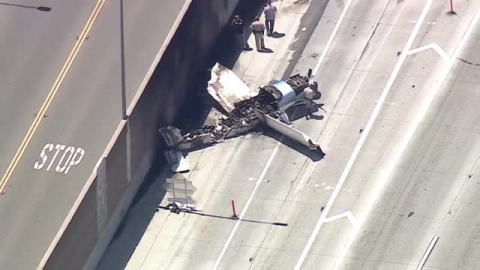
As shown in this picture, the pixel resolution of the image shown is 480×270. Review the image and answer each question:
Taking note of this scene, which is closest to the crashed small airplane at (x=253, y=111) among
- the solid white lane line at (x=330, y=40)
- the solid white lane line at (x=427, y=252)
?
the solid white lane line at (x=330, y=40)

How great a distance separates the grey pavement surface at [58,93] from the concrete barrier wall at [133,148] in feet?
1.98

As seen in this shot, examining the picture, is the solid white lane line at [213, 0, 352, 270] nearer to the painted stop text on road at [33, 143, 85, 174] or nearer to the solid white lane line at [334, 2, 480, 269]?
the solid white lane line at [334, 2, 480, 269]

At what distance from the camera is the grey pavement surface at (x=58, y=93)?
48094 mm

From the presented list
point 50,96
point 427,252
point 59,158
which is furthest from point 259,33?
point 427,252

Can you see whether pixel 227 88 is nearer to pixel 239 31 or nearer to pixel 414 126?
pixel 239 31

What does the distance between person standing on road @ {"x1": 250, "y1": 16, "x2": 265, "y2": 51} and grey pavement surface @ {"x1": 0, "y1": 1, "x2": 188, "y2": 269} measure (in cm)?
312

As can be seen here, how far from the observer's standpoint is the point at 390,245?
48.1m

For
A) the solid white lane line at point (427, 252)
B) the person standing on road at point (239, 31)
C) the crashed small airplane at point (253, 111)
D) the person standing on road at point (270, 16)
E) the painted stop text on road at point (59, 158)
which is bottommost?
the painted stop text on road at point (59, 158)

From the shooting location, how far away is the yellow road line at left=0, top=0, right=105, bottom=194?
162 feet

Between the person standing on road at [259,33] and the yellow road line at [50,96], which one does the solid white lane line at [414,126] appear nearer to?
the person standing on road at [259,33]

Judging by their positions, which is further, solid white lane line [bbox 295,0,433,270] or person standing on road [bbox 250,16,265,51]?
person standing on road [bbox 250,16,265,51]

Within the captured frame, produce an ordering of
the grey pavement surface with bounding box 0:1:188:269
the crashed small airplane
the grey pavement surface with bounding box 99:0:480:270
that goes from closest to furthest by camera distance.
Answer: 1. the grey pavement surface with bounding box 0:1:188:269
2. the grey pavement surface with bounding box 99:0:480:270
3. the crashed small airplane

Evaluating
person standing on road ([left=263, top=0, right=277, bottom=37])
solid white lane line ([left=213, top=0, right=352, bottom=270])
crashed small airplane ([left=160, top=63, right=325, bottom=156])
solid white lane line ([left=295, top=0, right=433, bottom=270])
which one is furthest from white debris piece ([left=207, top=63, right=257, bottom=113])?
solid white lane line ([left=295, top=0, right=433, bottom=270])

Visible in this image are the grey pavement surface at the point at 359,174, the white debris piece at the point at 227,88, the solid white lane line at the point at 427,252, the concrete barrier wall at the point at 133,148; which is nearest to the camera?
the solid white lane line at the point at 427,252
